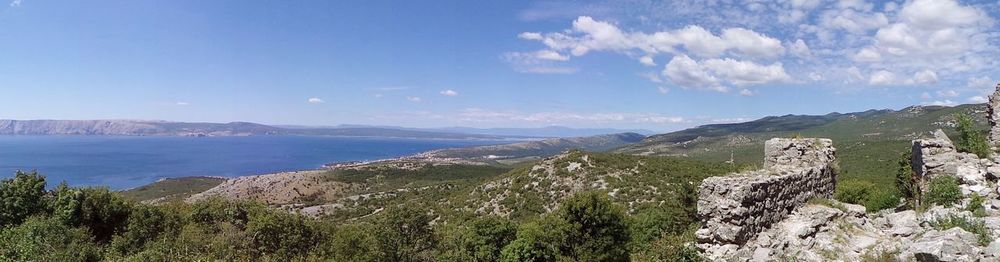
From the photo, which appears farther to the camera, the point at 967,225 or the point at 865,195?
the point at 865,195

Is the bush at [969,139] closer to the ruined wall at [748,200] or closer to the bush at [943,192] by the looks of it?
the bush at [943,192]

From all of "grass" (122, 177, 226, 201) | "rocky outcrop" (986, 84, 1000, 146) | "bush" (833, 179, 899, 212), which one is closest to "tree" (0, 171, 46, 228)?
"rocky outcrop" (986, 84, 1000, 146)

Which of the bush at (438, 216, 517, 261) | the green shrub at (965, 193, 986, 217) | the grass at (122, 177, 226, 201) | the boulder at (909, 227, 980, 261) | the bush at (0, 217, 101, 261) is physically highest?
the green shrub at (965, 193, 986, 217)

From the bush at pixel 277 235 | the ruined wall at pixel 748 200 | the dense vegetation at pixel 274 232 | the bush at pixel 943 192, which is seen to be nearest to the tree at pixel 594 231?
the dense vegetation at pixel 274 232

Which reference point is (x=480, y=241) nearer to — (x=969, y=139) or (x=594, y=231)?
(x=594, y=231)

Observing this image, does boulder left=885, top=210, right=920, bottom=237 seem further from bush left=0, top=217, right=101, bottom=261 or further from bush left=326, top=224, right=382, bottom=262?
bush left=0, top=217, right=101, bottom=261

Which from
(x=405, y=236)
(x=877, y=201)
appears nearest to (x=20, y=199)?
(x=405, y=236)
